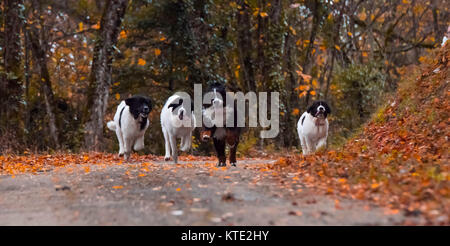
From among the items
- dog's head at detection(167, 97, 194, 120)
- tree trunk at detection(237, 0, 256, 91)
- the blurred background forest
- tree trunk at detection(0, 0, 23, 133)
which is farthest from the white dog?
tree trunk at detection(237, 0, 256, 91)

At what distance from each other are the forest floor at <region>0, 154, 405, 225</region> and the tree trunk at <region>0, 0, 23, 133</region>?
28.6 ft

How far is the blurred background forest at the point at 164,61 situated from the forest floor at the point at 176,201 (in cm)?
886

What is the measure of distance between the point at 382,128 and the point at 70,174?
732 centimetres

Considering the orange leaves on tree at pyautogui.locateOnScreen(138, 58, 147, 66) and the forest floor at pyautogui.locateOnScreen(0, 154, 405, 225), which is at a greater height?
the orange leaves on tree at pyautogui.locateOnScreen(138, 58, 147, 66)

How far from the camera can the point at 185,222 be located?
5.12 m

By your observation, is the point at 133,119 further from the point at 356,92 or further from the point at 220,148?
the point at 356,92

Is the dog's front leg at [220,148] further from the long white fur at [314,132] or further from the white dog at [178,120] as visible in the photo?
the long white fur at [314,132]

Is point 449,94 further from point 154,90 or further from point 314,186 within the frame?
point 154,90

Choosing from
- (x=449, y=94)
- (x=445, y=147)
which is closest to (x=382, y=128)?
(x=449, y=94)

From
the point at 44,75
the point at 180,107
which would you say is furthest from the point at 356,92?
the point at 44,75

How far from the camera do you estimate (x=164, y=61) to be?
19047 mm

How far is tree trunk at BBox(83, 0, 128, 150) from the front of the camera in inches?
663

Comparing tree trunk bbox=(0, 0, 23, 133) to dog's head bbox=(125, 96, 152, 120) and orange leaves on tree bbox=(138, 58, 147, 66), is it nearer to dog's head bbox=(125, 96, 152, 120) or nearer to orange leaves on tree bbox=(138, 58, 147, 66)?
orange leaves on tree bbox=(138, 58, 147, 66)
